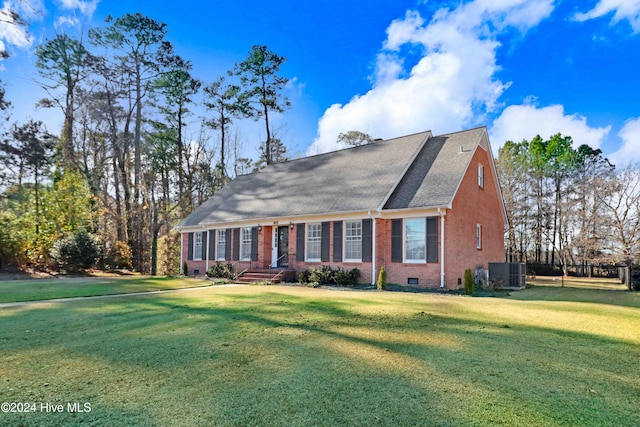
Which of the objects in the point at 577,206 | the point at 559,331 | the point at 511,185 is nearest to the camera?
the point at 559,331

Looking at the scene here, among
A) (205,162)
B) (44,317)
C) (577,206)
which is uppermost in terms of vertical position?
(205,162)

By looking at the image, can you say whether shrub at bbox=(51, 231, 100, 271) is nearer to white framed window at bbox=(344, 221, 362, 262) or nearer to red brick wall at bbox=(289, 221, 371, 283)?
red brick wall at bbox=(289, 221, 371, 283)

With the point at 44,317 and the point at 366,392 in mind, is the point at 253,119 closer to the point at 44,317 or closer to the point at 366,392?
the point at 44,317

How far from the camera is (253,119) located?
33875 mm

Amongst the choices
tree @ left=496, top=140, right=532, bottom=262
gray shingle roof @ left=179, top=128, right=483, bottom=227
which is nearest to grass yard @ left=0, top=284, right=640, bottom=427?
gray shingle roof @ left=179, top=128, right=483, bottom=227

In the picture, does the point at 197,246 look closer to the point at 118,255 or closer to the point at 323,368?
the point at 118,255

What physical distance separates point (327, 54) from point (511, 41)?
9096 millimetres

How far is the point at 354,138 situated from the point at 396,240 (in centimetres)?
2191

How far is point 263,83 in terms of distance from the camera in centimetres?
3284

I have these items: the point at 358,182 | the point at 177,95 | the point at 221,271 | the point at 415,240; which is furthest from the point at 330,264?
the point at 177,95

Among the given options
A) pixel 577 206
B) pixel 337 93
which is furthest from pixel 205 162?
pixel 577 206

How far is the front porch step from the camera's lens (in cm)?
1702

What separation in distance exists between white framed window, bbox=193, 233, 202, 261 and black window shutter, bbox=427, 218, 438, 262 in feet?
47.3

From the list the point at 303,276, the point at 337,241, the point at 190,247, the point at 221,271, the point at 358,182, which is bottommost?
the point at 221,271
